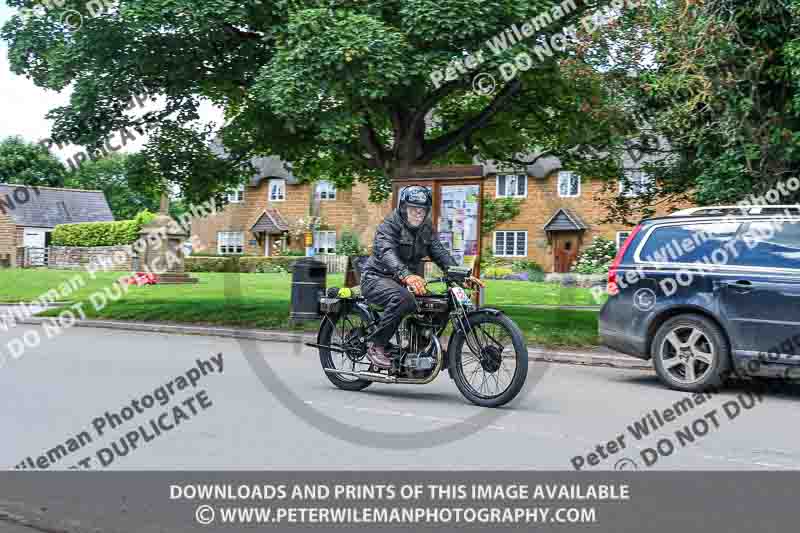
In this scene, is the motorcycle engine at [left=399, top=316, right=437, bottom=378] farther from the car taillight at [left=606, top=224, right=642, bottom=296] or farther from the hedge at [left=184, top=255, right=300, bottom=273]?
the hedge at [left=184, top=255, right=300, bottom=273]

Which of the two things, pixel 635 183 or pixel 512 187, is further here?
pixel 512 187

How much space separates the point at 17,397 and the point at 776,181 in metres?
11.5

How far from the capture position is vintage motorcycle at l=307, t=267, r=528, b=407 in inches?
328

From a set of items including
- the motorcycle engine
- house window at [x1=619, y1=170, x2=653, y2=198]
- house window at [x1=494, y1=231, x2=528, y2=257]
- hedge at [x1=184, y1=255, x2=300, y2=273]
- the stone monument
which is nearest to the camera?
the motorcycle engine

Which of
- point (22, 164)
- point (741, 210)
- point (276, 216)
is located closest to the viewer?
point (741, 210)

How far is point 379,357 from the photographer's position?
907cm

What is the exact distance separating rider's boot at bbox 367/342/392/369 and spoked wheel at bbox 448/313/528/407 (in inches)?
25.3

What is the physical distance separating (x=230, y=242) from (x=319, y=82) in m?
51.4

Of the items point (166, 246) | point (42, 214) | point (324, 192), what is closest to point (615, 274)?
point (166, 246)

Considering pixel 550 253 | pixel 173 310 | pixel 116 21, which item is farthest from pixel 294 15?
pixel 550 253

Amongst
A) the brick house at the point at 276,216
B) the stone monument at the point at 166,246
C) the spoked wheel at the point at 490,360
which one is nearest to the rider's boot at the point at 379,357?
the spoked wheel at the point at 490,360

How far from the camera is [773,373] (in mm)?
9758

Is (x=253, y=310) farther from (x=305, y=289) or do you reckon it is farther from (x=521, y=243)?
(x=521, y=243)

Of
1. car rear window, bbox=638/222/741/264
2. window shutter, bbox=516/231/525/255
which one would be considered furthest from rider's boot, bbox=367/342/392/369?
window shutter, bbox=516/231/525/255
